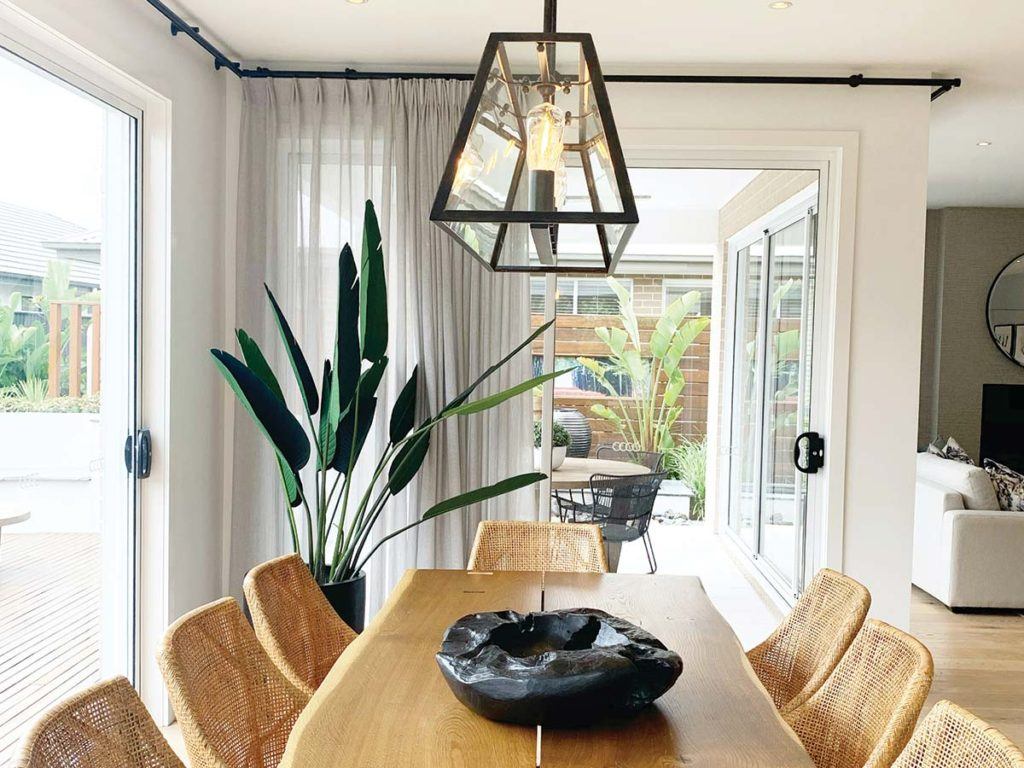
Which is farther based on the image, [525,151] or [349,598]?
[349,598]

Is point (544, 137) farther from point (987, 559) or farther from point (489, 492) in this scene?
point (987, 559)

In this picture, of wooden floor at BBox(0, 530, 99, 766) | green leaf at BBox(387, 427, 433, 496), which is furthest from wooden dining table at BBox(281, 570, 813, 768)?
wooden floor at BBox(0, 530, 99, 766)

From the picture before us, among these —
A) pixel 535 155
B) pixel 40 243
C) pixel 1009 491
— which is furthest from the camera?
pixel 1009 491

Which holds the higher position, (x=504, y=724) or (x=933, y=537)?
(x=504, y=724)

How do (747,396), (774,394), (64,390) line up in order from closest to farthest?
(64,390) → (774,394) → (747,396)

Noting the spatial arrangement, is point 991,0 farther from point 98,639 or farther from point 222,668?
point 98,639

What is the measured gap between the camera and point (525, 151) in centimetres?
163

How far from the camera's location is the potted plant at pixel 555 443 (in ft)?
12.3

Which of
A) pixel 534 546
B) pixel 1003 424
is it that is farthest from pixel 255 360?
pixel 1003 424

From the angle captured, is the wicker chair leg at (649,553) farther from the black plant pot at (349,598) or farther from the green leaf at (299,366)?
the green leaf at (299,366)

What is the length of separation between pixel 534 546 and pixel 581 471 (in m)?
0.97

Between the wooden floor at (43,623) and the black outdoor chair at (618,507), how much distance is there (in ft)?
6.33

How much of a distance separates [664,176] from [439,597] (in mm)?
2220

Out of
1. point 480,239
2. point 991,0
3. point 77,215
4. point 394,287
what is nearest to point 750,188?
point 991,0
